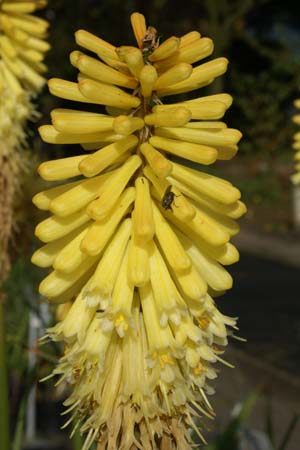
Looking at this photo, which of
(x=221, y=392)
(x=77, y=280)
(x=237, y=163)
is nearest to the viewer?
(x=77, y=280)

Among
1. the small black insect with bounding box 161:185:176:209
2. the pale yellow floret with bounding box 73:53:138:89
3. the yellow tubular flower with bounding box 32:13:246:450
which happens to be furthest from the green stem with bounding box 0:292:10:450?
the pale yellow floret with bounding box 73:53:138:89

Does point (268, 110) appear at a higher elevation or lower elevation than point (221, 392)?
higher

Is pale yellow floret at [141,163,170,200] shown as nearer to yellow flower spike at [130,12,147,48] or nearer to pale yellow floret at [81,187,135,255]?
pale yellow floret at [81,187,135,255]

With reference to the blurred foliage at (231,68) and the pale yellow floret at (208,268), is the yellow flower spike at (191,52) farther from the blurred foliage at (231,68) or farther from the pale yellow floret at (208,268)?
the blurred foliage at (231,68)

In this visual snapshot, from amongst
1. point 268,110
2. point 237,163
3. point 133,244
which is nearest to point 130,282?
point 133,244

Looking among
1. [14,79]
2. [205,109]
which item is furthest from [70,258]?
[14,79]

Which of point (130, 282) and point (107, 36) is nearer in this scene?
point (130, 282)

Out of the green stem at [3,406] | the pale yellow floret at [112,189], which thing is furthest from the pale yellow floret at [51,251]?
the green stem at [3,406]

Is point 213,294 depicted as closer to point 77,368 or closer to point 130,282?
point 130,282
